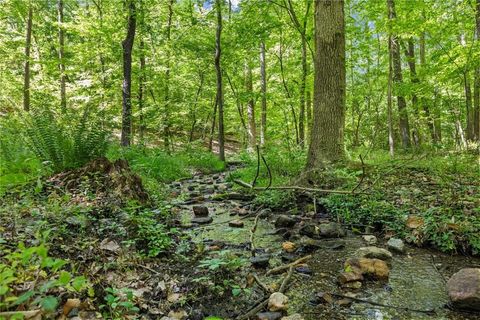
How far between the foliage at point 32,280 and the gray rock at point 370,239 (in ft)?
9.59

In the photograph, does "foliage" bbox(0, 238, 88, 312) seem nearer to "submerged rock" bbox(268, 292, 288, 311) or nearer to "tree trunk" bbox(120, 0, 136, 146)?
"submerged rock" bbox(268, 292, 288, 311)

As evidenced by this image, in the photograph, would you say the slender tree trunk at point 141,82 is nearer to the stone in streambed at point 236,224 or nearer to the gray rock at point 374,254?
the stone in streambed at point 236,224

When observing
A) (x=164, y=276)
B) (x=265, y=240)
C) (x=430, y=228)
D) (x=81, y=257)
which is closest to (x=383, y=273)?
(x=430, y=228)

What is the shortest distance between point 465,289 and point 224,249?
2104 mm

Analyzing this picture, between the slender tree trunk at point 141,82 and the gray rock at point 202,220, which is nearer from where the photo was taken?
the gray rock at point 202,220

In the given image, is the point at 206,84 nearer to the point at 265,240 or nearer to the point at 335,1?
the point at 335,1

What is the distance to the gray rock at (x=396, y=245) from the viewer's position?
3.36 meters

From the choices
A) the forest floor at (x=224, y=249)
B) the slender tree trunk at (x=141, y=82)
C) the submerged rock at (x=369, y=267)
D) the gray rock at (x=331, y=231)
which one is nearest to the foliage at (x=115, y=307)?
the forest floor at (x=224, y=249)

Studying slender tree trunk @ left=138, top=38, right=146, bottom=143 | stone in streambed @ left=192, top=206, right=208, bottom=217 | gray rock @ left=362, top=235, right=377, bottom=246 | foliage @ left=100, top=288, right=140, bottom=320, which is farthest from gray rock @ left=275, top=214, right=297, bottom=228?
slender tree trunk @ left=138, top=38, right=146, bottom=143

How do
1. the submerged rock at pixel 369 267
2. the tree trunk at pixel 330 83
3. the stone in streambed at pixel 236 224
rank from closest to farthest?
the submerged rock at pixel 369 267, the stone in streambed at pixel 236 224, the tree trunk at pixel 330 83

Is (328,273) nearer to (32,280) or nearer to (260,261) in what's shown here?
(260,261)

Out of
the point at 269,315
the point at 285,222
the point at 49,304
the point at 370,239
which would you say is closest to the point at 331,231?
the point at 370,239

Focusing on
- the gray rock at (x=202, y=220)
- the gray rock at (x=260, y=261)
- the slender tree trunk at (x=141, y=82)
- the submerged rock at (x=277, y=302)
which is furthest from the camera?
the slender tree trunk at (x=141, y=82)

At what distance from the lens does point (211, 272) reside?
2.71 m
